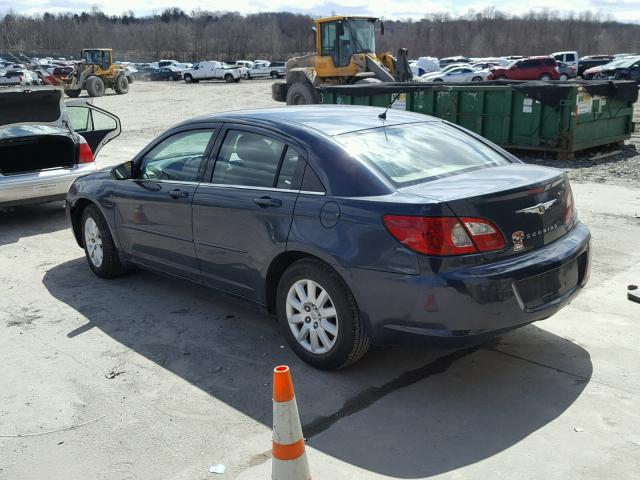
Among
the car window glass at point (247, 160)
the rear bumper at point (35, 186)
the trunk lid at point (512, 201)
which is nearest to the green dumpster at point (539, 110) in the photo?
the rear bumper at point (35, 186)

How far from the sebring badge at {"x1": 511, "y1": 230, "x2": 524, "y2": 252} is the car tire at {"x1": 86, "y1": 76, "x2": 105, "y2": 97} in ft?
122

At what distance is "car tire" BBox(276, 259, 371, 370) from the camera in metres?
Result: 4.04

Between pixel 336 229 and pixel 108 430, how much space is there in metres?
1.71

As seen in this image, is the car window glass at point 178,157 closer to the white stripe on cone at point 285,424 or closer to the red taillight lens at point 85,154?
the white stripe on cone at point 285,424

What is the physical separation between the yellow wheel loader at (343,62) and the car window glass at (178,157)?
15.4 m

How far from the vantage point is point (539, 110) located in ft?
41.8

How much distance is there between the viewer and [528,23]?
128 m

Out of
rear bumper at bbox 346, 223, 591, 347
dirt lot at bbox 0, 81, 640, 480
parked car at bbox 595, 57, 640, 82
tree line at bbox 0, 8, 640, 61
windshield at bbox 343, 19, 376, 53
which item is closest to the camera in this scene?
dirt lot at bbox 0, 81, 640, 480

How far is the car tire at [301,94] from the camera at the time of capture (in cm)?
2086

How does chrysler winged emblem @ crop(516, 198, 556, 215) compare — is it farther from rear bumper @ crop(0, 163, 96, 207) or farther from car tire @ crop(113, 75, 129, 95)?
car tire @ crop(113, 75, 129, 95)

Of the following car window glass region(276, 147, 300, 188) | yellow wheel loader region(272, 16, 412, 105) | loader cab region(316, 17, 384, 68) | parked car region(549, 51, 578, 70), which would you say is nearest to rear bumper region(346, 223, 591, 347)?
car window glass region(276, 147, 300, 188)

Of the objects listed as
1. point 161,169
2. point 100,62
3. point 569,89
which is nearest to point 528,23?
point 100,62

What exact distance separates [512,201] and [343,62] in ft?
58.6

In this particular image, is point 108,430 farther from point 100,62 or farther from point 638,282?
point 100,62
